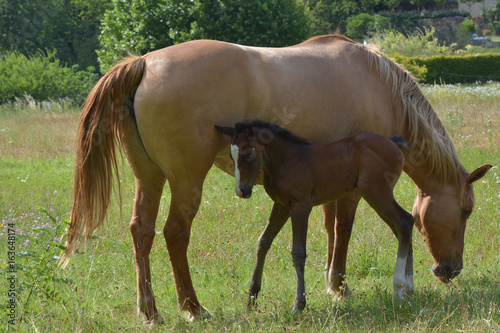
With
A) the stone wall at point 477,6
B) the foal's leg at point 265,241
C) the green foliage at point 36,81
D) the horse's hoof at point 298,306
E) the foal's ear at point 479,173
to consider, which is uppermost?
the foal's ear at point 479,173

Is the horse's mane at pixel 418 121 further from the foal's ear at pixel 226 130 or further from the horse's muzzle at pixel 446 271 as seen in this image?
the foal's ear at pixel 226 130

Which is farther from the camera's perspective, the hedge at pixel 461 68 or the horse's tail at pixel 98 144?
the hedge at pixel 461 68

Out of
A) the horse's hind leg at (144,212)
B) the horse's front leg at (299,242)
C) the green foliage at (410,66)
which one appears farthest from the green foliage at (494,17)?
the horse's hind leg at (144,212)

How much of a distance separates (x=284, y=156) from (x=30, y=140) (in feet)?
28.5

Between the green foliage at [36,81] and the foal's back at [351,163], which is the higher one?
the foal's back at [351,163]

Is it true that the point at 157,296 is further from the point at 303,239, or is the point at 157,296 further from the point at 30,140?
the point at 30,140

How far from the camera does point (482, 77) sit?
91.2 feet

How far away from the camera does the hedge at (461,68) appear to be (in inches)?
1019

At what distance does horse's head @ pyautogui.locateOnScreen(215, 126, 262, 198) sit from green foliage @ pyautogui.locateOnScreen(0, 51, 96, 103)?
16252mm

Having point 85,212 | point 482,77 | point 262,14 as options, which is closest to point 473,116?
point 262,14

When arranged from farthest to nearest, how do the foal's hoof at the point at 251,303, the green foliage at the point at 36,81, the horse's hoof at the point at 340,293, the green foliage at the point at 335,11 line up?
the green foliage at the point at 335,11, the green foliage at the point at 36,81, the horse's hoof at the point at 340,293, the foal's hoof at the point at 251,303

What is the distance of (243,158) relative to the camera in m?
3.48

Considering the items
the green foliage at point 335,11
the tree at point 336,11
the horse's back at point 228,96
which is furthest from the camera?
the green foliage at point 335,11

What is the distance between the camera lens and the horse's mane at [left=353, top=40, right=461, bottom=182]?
4555 millimetres
